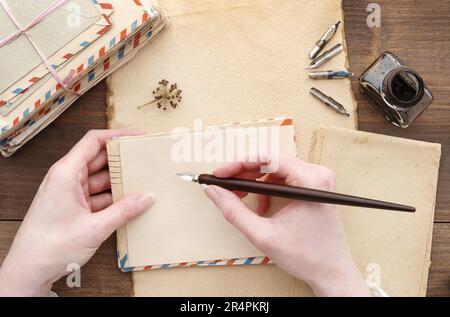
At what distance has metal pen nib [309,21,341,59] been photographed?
3.16 feet

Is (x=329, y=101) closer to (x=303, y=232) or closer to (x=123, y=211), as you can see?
(x=303, y=232)

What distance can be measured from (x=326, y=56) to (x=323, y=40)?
3 cm

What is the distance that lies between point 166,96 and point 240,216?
1.06ft

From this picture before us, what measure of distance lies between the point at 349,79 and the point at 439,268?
46 centimetres

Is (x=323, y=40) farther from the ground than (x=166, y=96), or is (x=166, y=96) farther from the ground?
(x=323, y=40)

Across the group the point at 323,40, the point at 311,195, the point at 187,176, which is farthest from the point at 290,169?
the point at 323,40

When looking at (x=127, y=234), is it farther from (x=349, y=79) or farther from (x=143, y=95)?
(x=349, y=79)

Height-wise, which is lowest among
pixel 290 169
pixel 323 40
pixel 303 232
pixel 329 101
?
pixel 303 232

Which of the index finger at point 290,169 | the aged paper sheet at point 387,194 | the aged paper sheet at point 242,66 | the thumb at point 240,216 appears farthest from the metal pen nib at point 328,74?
the thumb at point 240,216

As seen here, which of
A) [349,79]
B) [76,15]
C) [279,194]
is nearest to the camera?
[279,194]

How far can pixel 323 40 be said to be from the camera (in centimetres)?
96

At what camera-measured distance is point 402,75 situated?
3.00ft

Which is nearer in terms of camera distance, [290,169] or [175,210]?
[290,169]

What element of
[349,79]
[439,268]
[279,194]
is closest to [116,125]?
[279,194]
